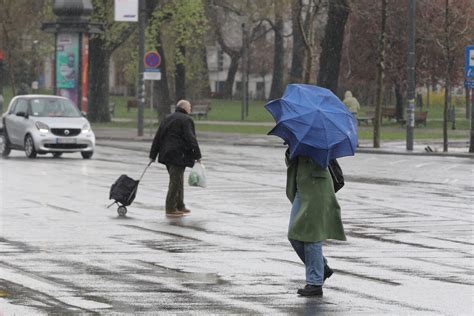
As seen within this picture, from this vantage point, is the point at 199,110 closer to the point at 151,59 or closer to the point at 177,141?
the point at 151,59

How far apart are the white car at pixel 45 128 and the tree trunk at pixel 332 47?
23.0 metres

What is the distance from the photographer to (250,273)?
1328cm

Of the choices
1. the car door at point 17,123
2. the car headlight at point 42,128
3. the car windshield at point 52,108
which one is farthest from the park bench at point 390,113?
the car headlight at point 42,128

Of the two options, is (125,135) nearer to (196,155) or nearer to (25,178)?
(25,178)

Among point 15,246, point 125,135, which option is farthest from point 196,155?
point 125,135

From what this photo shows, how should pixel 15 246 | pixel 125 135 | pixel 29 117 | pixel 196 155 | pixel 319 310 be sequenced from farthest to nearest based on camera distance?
pixel 125 135 < pixel 29 117 < pixel 196 155 < pixel 15 246 < pixel 319 310

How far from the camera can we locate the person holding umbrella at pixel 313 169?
39.1 feet

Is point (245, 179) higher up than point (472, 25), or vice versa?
point (472, 25)

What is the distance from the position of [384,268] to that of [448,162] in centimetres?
2303

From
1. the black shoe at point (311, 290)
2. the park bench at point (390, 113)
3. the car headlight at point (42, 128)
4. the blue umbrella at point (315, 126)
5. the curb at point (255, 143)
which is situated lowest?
the curb at point (255, 143)

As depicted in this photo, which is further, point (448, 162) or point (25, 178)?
point (448, 162)

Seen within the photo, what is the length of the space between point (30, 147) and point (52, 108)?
1.61 meters

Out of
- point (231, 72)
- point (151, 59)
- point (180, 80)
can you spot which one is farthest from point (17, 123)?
point (231, 72)

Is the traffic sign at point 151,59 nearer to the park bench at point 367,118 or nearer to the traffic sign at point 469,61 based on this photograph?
the traffic sign at point 469,61
